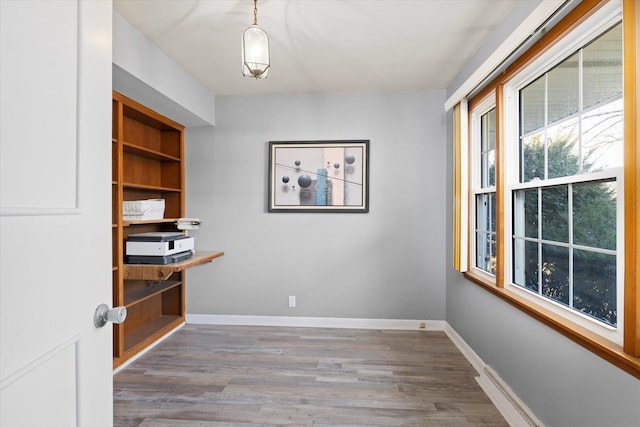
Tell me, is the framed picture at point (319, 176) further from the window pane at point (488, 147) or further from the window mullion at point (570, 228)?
the window mullion at point (570, 228)

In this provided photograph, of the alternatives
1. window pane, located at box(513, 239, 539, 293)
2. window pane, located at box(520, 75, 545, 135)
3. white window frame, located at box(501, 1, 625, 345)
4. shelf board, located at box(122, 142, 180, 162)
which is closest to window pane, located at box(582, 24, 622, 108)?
white window frame, located at box(501, 1, 625, 345)

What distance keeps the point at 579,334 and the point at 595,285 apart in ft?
0.81

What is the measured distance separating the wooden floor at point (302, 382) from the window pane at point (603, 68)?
6.01 feet

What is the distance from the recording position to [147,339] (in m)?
2.88

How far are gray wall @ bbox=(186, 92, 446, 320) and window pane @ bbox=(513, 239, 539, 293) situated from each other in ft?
3.85

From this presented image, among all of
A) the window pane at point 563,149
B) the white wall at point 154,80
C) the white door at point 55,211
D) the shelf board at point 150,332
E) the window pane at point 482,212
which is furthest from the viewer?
the shelf board at point 150,332

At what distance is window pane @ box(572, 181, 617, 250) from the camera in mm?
1404

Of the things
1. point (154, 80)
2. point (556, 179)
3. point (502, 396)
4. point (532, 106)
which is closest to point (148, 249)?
point (154, 80)

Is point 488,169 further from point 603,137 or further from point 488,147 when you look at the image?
point 603,137

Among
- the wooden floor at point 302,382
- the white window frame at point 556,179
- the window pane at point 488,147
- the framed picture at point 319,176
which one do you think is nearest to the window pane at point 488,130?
the window pane at point 488,147

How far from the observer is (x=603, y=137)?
1.45 metres

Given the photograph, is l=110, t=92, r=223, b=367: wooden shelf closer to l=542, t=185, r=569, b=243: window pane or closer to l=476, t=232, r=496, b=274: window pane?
l=476, t=232, r=496, b=274: window pane

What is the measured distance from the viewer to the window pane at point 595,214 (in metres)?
1.40

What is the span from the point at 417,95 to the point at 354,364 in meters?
2.64
